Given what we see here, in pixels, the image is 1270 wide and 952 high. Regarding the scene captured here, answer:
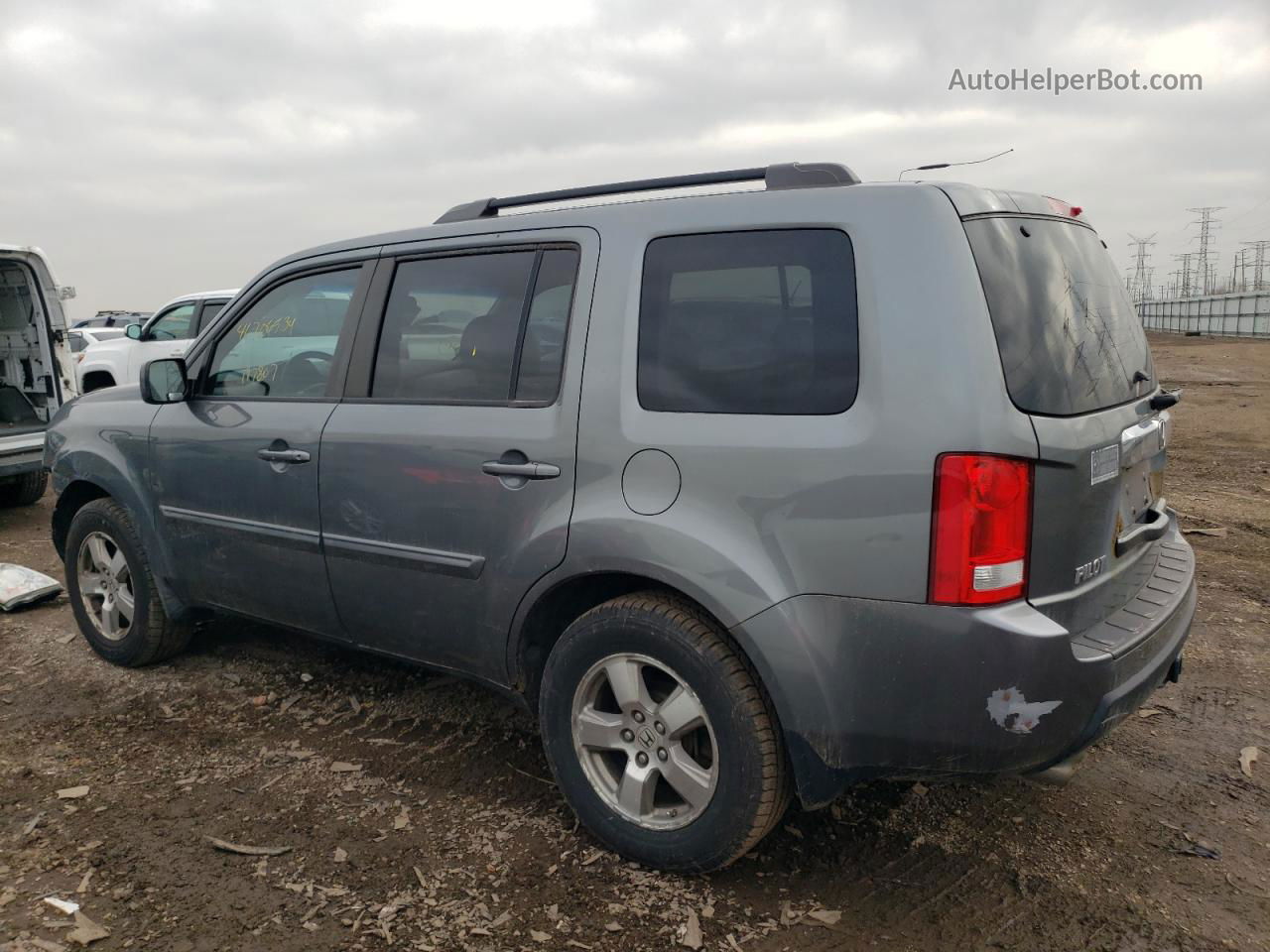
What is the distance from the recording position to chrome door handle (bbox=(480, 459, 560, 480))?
2855 millimetres

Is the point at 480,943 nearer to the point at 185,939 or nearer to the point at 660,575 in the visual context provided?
the point at 185,939

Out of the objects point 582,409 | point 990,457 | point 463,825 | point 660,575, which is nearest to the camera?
point 990,457

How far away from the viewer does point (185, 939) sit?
2.56 m

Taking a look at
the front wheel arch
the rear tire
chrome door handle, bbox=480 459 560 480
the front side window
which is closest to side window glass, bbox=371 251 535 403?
the front side window

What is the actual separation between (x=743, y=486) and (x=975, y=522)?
1.82 ft

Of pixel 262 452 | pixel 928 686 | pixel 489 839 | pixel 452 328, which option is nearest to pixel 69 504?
pixel 262 452

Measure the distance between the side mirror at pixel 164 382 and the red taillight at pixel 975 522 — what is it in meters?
3.08

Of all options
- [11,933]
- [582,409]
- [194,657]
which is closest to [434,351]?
[582,409]

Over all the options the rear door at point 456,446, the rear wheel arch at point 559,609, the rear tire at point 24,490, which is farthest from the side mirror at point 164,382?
the rear tire at point 24,490

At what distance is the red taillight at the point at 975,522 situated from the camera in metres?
2.22

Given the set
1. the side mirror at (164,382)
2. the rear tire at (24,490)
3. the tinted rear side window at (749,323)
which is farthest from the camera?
the rear tire at (24,490)

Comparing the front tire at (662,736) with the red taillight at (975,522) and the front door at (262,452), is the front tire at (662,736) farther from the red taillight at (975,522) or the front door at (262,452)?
the front door at (262,452)

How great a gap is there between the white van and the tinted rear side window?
7.12 m

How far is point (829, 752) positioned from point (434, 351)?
1779 millimetres
